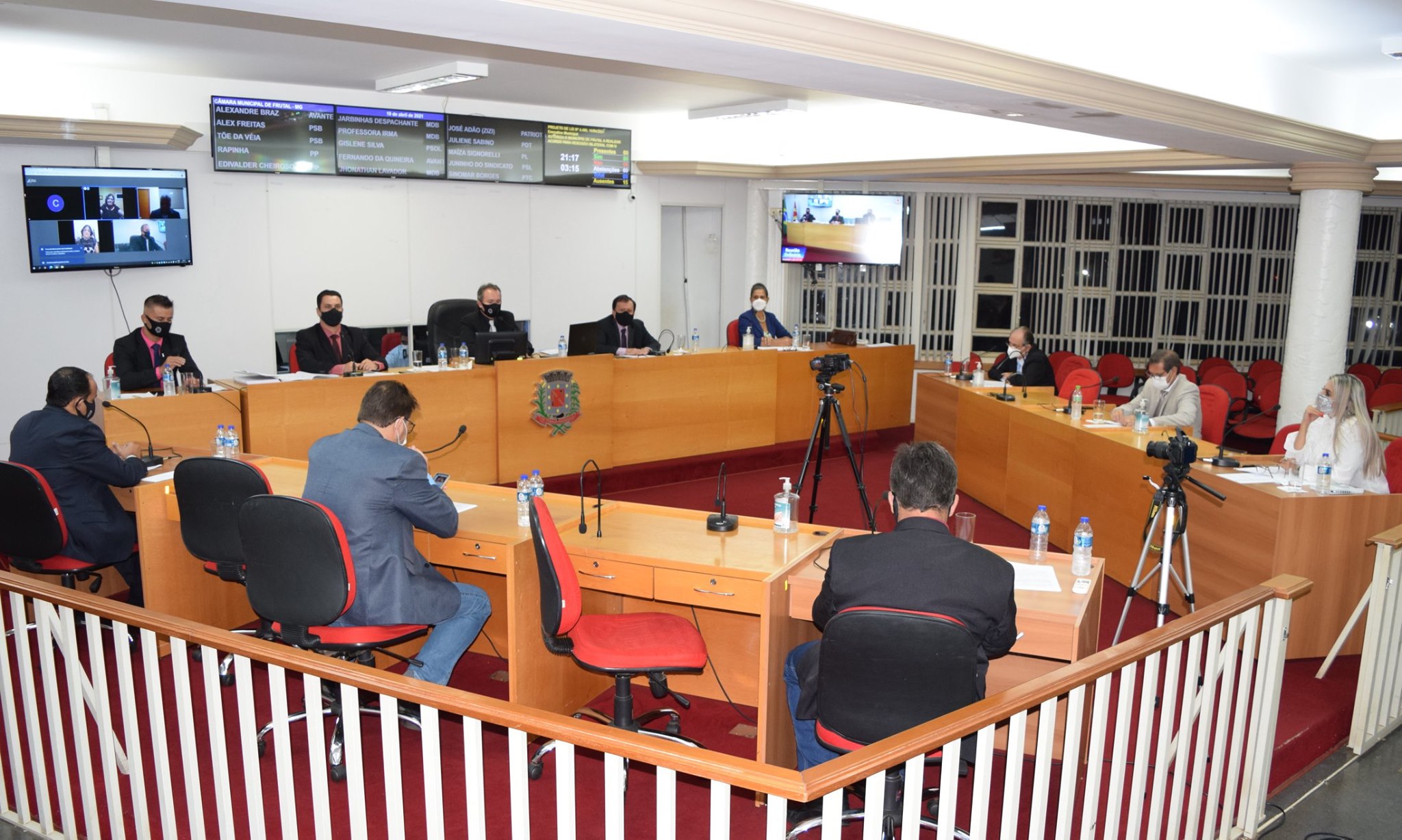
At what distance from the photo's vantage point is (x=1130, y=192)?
11469 mm

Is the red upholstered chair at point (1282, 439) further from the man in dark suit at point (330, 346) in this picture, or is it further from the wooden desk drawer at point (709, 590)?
the man in dark suit at point (330, 346)

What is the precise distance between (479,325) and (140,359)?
253 cm

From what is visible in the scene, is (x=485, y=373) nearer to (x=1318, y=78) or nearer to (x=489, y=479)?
(x=489, y=479)

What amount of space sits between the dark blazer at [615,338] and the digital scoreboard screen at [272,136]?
2.68m

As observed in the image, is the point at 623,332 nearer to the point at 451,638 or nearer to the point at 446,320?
the point at 446,320

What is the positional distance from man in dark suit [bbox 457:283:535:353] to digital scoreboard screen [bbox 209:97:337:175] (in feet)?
6.16

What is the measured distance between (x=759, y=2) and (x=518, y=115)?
22.7ft

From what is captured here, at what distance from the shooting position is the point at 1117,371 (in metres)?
11.0

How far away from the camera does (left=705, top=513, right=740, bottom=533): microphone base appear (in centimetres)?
415

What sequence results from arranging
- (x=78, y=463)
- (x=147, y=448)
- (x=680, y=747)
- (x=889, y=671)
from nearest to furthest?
(x=680, y=747) → (x=889, y=671) → (x=78, y=463) → (x=147, y=448)

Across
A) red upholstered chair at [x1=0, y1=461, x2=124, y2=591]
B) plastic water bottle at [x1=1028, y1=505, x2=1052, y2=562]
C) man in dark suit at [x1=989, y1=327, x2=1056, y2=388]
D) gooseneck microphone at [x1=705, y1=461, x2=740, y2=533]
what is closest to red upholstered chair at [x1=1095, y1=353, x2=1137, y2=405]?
man in dark suit at [x1=989, y1=327, x2=1056, y2=388]

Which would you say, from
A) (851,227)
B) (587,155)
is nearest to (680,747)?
(587,155)

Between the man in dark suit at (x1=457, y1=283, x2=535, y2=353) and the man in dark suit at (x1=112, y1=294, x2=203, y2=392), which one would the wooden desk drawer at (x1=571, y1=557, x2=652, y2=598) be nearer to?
the man in dark suit at (x1=112, y1=294, x2=203, y2=392)

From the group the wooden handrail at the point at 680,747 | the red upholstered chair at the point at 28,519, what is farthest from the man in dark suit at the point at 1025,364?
the red upholstered chair at the point at 28,519
